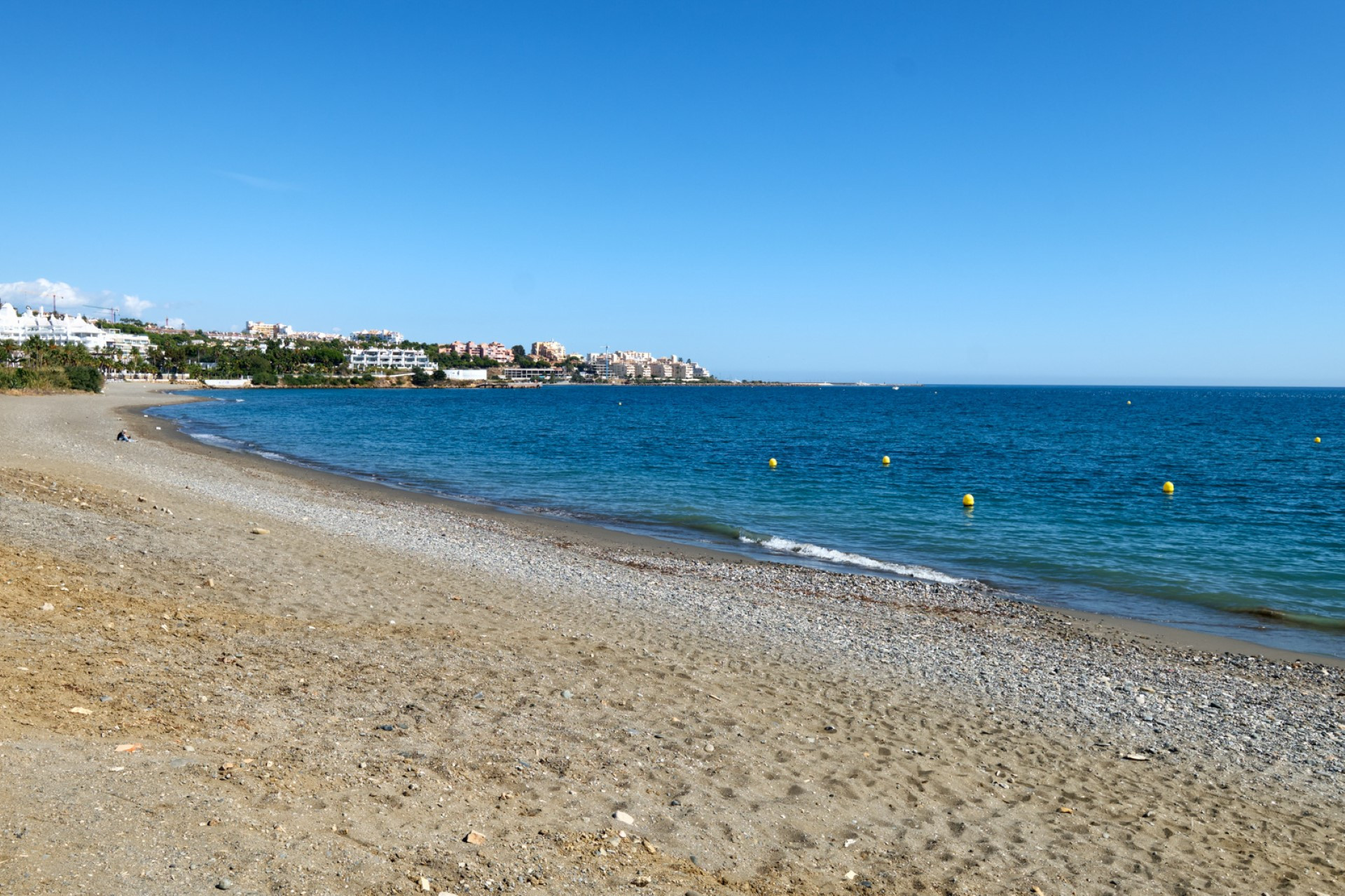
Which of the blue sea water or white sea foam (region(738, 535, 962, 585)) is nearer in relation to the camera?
the blue sea water

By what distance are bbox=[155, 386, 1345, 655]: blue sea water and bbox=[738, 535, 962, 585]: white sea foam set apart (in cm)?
9

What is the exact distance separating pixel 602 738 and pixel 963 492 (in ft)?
89.9

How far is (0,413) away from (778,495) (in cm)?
4848

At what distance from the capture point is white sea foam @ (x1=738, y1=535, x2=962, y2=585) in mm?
18734

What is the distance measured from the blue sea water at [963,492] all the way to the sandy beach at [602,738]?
400 centimetres

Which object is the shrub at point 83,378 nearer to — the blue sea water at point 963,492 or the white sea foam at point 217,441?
the blue sea water at point 963,492

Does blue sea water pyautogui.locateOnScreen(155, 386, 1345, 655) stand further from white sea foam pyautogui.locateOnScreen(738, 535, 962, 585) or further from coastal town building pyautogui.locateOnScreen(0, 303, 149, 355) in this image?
coastal town building pyautogui.locateOnScreen(0, 303, 149, 355)

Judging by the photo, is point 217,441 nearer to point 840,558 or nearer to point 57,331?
point 840,558

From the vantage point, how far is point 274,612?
11055 millimetres

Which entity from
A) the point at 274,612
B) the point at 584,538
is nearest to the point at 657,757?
the point at 274,612

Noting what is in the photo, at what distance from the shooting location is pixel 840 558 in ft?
66.2

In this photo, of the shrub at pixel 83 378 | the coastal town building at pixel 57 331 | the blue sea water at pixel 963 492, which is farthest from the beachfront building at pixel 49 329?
the blue sea water at pixel 963 492

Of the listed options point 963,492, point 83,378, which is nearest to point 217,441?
point 963,492

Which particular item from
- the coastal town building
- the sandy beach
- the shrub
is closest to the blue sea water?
the sandy beach
